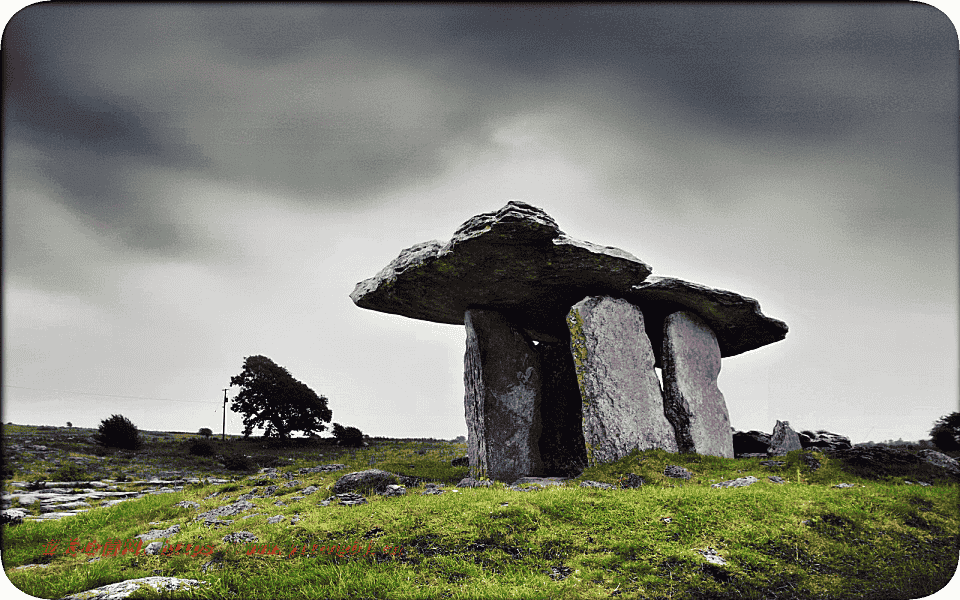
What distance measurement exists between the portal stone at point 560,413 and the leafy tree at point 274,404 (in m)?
17.8

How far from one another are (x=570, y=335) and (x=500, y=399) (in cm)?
253

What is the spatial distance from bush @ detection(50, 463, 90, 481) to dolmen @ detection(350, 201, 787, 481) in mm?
9351

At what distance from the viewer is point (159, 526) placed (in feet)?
27.0

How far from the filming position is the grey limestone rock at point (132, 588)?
4.11 m

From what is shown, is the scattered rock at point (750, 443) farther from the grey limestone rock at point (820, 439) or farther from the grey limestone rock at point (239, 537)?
the grey limestone rock at point (239, 537)

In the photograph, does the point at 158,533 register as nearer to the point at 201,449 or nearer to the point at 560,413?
the point at 560,413

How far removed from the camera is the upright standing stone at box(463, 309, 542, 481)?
13.3 m

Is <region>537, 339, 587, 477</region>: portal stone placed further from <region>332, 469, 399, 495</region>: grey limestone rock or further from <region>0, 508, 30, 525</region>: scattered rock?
<region>0, 508, 30, 525</region>: scattered rock

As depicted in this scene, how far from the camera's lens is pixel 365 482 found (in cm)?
966

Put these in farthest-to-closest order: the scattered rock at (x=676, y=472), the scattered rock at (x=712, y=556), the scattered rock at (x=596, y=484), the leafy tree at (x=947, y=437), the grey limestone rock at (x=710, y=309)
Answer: the grey limestone rock at (x=710, y=309)
the leafy tree at (x=947, y=437)
the scattered rock at (x=676, y=472)
the scattered rock at (x=596, y=484)
the scattered rock at (x=712, y=556)

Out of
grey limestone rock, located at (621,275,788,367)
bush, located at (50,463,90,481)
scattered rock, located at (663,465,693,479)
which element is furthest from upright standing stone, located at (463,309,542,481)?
bush, located at (50,463,90,481)

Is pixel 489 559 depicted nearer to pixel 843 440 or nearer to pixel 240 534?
pixel 240 534

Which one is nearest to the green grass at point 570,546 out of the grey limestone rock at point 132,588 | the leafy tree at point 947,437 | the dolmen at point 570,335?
the grey limestone rock at point 132,588

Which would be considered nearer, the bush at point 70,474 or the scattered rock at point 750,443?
the bush at point 70,474
